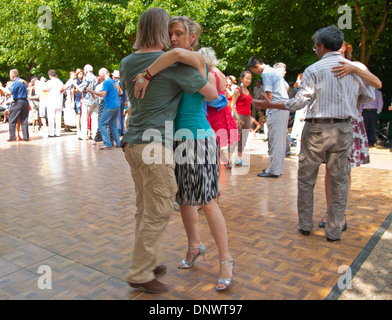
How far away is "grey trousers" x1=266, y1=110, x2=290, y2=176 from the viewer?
7043mm

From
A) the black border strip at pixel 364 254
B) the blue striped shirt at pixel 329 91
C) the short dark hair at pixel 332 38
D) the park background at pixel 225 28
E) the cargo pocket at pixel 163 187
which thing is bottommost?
the black border strip at pixel 364 254

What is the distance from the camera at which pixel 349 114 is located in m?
3.83

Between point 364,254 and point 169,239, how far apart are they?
190 cm

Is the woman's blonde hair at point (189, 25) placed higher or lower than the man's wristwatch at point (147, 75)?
higher

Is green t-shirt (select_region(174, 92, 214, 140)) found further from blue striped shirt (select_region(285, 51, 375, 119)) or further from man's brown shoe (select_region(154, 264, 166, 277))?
blue striped shirt (select_region(285, 51, 375, 119))

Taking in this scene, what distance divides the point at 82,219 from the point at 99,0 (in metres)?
14.3

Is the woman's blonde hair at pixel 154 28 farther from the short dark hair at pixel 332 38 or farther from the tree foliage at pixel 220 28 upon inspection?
the tree foliage at pixel 220 28

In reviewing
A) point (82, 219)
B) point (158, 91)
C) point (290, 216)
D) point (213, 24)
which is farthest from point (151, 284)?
point (213, 24)

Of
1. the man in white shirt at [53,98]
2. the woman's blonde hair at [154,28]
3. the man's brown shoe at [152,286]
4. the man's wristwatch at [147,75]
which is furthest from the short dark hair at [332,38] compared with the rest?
the man in white shirt at [53,98]

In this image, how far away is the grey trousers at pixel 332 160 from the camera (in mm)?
3881

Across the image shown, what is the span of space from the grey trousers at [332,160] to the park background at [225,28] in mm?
8324

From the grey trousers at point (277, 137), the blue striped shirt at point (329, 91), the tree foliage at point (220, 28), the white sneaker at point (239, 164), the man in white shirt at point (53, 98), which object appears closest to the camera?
the blue striped shirt at point (329, 91)

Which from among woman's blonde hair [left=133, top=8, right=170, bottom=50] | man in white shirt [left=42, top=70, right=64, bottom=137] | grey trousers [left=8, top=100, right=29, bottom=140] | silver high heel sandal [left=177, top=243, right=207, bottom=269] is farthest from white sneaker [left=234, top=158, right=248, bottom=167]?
man in white shirt [left=42, top=70, right=64, bottom=137]
